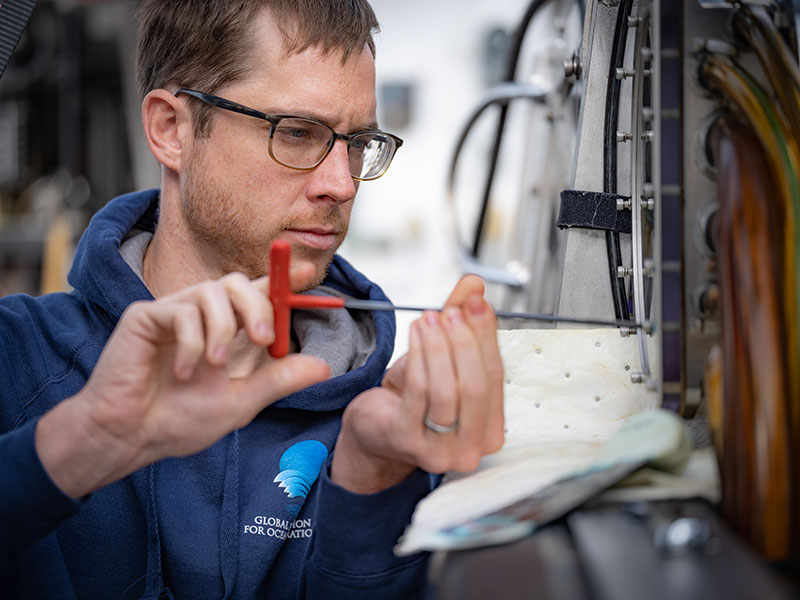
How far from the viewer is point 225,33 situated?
1.18 metres

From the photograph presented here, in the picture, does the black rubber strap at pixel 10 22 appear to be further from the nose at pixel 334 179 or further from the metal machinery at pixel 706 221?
the metal machinery at pixel 706 221

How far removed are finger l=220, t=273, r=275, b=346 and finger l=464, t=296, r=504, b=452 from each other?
0.16m

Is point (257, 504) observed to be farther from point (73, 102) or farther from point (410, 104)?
point (410, 104)

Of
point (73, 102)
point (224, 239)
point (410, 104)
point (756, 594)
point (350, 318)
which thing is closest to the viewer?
point (756, 594)

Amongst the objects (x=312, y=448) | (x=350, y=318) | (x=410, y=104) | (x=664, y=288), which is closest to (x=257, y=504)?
(x=312, y=448)

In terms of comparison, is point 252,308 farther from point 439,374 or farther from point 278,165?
point 278,165

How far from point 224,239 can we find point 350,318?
0.83 ft

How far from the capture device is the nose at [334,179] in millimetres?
1112

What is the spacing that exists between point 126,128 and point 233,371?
3168mm

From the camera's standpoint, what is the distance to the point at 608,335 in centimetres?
80

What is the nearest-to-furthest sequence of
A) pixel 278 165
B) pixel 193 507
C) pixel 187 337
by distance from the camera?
pixel 187 337
pixel 193 507
pixel 278 165

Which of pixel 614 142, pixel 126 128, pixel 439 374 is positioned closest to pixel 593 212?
pixel 614 142

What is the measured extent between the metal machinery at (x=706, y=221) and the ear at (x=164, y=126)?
64cm

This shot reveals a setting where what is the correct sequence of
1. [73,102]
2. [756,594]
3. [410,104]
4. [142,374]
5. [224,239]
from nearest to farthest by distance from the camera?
[756,594] < [142,374] < [224,239] < [73,102] < [410,104]
